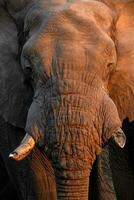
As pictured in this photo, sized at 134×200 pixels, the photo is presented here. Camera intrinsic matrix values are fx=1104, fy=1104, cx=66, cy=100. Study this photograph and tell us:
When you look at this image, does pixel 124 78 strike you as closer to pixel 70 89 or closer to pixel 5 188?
pixel 70 89

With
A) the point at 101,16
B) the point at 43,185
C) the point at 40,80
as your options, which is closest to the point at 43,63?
the point at 40,80

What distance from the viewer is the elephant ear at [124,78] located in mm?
7191

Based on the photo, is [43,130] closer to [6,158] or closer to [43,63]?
[43,63]

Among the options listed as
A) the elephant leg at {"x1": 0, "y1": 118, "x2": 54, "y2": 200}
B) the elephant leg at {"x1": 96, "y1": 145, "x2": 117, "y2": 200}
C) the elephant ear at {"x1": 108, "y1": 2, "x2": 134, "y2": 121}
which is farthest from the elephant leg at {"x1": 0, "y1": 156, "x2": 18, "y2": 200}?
the elephant ear at {"x1": 108, "y1": 2, "x2": 134, "y2": 121}

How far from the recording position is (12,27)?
24.8 ft

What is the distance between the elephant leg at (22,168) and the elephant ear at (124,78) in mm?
684

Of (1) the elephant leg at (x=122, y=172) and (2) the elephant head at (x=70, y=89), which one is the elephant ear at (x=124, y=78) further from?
(1) the elephant leg at (x=122, y=172)

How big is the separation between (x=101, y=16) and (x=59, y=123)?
3.05ft

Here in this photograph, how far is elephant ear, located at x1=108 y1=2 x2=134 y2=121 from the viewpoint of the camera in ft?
23.6

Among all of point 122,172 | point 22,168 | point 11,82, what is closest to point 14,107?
point 11,82

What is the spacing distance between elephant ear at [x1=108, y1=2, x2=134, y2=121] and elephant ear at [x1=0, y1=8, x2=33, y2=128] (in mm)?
558

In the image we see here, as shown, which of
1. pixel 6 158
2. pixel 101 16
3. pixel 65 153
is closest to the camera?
pixel 65 153

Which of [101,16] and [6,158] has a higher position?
[101,16]

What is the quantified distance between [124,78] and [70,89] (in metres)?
0.69
